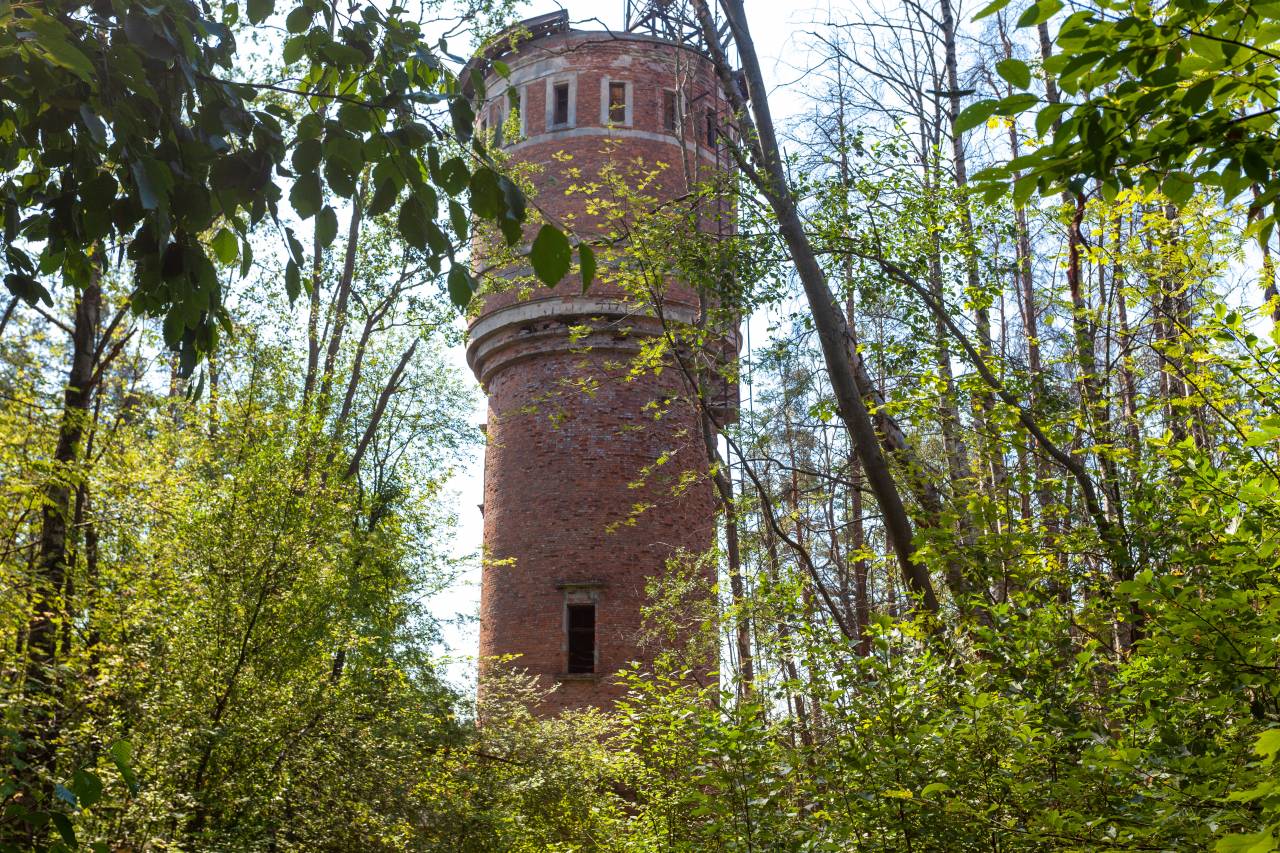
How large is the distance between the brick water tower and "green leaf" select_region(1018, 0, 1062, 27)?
42.6 ft

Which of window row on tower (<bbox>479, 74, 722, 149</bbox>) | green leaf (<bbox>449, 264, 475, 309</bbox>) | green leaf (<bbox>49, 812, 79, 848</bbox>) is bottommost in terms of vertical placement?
green leaf (<bbox>49, 812, 79, 848</bbox>)

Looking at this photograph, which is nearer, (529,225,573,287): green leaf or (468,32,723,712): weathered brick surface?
(529,225,573,287): green leaf

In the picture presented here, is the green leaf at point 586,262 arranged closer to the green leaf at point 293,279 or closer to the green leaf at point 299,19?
the green leaf at point 293,279

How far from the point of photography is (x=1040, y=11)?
7.76ft

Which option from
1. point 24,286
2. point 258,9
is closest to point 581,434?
point 24,286

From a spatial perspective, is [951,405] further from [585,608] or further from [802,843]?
[585,608]

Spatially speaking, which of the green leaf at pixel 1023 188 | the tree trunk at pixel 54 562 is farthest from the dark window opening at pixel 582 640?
the green leaf at pixel 1023 188

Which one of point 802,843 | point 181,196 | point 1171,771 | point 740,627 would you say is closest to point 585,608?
point 740,627

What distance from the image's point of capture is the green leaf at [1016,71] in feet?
7.73

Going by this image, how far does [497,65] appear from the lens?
258 centimetres

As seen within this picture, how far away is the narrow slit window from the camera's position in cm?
1631

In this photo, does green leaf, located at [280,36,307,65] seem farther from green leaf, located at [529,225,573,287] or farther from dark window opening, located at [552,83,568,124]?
dark window opening, located at [552,83,568,124]

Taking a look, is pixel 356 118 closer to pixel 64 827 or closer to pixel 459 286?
pixel 459 286

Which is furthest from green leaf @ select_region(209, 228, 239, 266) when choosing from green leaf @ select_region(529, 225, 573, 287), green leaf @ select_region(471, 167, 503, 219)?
green leaf @ select_region(529, 225, 573, 287)
